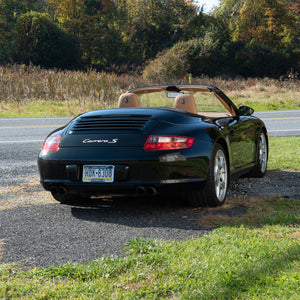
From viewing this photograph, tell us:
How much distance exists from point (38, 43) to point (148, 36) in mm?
12769

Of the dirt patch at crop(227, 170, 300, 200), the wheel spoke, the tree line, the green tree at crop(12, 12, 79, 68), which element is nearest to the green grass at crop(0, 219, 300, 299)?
the wheel spoke

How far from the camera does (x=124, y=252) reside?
3969 mm

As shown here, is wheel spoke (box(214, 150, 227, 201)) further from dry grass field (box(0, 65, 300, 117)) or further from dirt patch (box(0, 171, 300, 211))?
dry grass field (box(0, 65, 300, 117))

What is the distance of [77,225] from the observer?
4.92 m

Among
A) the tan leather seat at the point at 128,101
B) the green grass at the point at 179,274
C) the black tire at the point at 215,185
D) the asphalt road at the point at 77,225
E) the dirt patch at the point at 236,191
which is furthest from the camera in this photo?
the tan leather seat at the point at 128,101

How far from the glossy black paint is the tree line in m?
40.6

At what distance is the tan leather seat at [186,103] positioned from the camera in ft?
20.2

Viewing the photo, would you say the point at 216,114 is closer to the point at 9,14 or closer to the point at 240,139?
the point at 240,139

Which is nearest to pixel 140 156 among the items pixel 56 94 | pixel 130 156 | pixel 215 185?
pixel 130 156

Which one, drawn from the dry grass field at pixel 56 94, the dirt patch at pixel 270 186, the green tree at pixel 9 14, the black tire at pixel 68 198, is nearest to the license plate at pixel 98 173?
the black tire at pixel 68 198

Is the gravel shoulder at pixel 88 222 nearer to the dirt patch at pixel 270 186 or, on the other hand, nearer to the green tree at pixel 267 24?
the dirt patch at pixel 270 186

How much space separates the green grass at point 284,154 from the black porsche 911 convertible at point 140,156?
9.36 ft

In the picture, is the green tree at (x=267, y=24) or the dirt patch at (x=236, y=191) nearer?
the dirt patch at (x=236, y=191)

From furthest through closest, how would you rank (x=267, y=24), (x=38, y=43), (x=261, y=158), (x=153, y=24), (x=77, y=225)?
(x=267, y=24) → (x=153, y=24) → (x=38, y=43) → (x=261, y=158) → (x=77, y=225)
